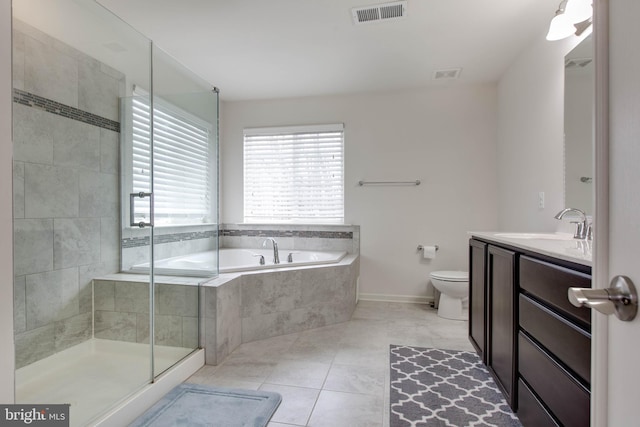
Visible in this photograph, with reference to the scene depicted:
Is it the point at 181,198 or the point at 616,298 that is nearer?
Answer: the point at 616,298

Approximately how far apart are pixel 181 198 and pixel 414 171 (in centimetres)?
237

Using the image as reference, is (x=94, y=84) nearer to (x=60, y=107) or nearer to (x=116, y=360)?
(x=60, y=107)

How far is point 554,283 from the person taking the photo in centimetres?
113

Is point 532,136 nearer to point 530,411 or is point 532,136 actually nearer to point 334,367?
point 530,411

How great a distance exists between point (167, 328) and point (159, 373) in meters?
0.30

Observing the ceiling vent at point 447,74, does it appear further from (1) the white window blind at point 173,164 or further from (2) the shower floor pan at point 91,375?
(2) the shower floor pan at point 91,375

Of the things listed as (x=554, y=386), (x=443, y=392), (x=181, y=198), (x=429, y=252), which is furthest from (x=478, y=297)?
(x=181, y=198)

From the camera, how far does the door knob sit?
462mm

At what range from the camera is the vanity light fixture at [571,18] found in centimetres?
176

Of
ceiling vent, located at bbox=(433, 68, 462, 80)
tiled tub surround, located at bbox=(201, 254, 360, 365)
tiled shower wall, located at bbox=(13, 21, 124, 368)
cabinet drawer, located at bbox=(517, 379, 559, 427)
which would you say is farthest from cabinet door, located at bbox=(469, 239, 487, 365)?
tiled shower wall, located at bbox=(13, 21, 124, 368)

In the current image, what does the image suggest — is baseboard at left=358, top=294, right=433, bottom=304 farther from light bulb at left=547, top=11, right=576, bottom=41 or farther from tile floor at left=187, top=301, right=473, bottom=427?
light bulb at left=547, top=11, right=576, bottom=41

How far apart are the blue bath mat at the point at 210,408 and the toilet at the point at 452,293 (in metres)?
1.93

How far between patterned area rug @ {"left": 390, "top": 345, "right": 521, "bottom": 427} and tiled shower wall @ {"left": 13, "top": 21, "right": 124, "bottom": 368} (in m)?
2.07

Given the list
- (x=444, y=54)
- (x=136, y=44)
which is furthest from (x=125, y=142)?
(x=444, y=54)
